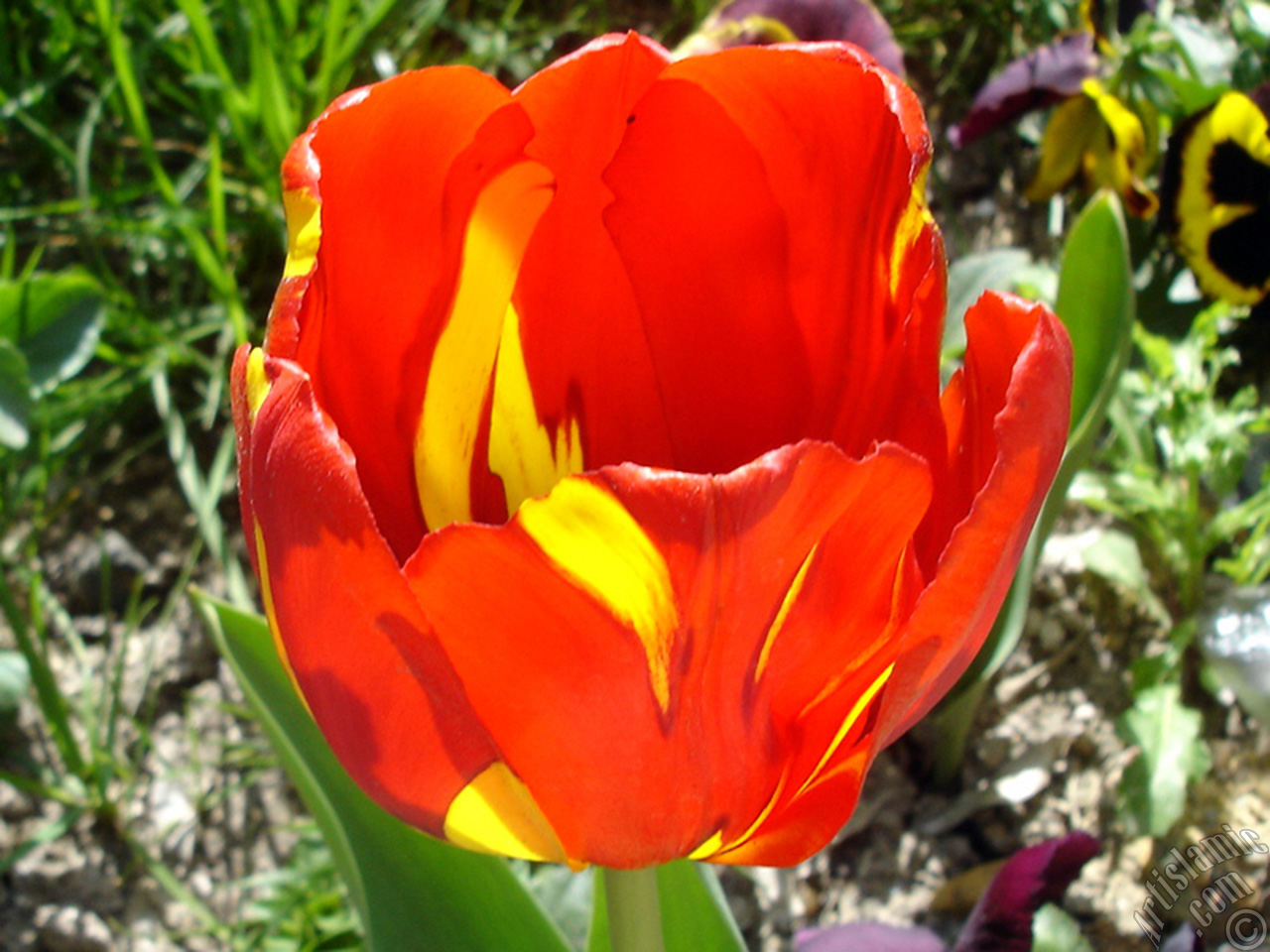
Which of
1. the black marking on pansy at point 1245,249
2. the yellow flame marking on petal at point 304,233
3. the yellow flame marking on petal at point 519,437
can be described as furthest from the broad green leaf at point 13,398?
the black marking on pansy at point 1245,249

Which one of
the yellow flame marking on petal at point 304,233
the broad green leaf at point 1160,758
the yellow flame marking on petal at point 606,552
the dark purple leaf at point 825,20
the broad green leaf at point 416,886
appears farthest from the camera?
the dark purple leaf at point 825,20

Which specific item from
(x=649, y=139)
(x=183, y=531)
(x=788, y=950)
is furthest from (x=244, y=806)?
(x=649, y=139)

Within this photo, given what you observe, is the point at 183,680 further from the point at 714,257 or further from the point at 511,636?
the point at 511,636

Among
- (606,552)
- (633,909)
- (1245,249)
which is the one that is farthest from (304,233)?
(1245,249)

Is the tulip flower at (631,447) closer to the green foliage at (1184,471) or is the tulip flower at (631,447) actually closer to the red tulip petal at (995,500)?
the red tulip petal at (995,500)

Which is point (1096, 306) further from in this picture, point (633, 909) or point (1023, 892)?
point (633, 909)

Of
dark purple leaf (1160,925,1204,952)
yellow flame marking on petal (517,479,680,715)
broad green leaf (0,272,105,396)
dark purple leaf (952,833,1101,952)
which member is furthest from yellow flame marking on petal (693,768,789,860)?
broad green leaf (0,272,105,396)

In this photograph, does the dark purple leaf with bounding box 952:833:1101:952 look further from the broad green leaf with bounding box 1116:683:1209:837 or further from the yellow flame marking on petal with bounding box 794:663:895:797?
the yellow flame marking on petal with bounding box 794:663:895:797

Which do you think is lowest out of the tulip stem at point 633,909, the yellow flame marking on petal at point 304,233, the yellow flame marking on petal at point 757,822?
the tulip stem at point 633,909
